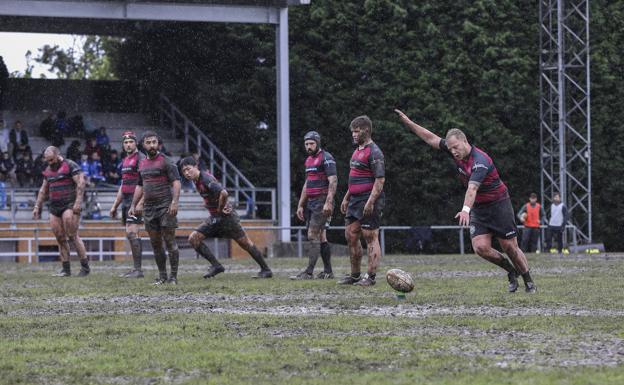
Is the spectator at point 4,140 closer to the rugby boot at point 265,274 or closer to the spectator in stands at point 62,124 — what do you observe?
the spectator in stands at point 62,124

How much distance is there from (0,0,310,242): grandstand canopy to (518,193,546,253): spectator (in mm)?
6317

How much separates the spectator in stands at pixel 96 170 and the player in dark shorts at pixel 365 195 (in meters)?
21.2

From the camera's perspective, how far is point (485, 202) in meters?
14.4

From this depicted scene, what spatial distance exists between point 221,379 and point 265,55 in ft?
116

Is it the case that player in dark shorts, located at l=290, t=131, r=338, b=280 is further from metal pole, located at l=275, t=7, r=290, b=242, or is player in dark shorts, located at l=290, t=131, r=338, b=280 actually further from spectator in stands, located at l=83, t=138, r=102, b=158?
spectator in stands, located at l=83, t=138, r=102, b=158

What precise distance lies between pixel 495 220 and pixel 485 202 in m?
0.22

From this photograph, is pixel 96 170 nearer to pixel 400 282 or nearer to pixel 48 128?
pixel 48 128

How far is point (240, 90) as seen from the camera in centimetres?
4238

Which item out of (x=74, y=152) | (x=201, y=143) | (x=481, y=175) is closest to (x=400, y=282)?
(x=481, y=175)

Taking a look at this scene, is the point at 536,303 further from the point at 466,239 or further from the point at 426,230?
the point at 466,239

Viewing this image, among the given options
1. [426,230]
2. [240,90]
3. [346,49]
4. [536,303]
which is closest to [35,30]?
[240,90]

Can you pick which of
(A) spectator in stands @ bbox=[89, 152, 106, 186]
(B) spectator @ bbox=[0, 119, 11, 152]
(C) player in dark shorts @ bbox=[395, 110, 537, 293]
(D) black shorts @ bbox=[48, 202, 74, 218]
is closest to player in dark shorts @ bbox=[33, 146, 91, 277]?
(D) black shorts @ bbox=[48, 202, 74, 218]

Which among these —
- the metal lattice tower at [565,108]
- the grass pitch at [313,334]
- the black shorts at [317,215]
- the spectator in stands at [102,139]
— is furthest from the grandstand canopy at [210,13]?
the grass pitch at [313,334]

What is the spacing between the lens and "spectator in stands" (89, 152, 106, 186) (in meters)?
36.7
